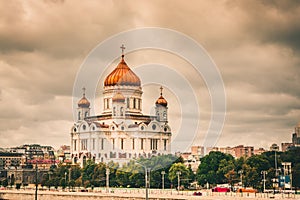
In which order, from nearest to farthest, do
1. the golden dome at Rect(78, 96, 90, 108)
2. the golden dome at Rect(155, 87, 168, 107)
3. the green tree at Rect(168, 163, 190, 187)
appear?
the green tree at Rect(168, 163, 190, 187) → the golden dome at Rect(155, 87, 168, 107) → the golden dome at Rect(78, 96, 90, 108)

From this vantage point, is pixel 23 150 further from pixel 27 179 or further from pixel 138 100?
pixel 138 100

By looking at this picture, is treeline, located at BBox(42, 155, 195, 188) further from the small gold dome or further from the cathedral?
the small gold dome

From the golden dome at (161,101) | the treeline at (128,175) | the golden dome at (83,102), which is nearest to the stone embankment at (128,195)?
the treeline at (128,175)

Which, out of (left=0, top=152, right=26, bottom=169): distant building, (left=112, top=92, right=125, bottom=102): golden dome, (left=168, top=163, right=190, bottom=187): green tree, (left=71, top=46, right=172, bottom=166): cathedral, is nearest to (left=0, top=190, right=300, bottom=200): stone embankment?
(left=168, top=163, right=190, bottom=187): green tree

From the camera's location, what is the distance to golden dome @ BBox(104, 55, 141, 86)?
124 m

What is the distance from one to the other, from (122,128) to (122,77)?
33.8 feet

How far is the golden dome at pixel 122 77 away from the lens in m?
124

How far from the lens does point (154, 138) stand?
123 m

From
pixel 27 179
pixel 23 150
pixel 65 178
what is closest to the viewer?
pixel 65 178

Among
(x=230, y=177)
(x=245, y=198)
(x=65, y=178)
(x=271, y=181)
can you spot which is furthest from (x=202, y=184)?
(x=245, y=198)

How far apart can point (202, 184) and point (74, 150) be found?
4656 cm

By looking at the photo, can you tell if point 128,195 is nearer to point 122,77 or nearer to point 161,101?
point 122,77

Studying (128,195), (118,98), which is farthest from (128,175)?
(118,98)

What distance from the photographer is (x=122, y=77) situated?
12419 cm
